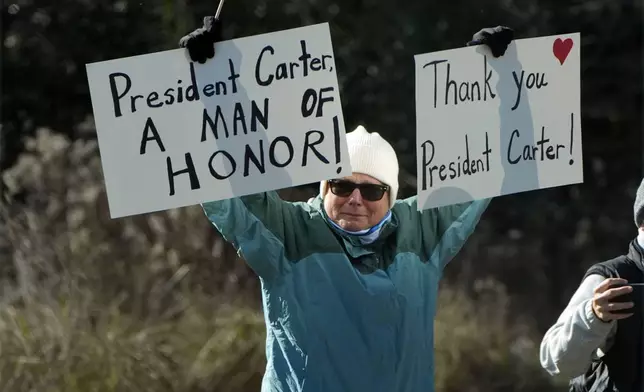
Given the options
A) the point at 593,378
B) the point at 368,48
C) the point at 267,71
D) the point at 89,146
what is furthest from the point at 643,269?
the point at 368,48

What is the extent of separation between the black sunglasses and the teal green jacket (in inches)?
3.0

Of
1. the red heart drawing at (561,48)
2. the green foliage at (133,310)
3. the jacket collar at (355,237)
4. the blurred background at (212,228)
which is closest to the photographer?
the jacket collar at (355,237)

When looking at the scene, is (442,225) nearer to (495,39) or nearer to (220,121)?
(495,39)

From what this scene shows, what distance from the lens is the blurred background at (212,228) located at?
528 cm

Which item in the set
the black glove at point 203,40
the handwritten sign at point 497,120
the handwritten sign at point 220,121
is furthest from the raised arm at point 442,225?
the black glove at point 203,40

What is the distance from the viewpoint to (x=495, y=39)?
2934 mm

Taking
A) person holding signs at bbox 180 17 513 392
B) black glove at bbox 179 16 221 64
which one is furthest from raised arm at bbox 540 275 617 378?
black glove at bbox 179 16 221 64

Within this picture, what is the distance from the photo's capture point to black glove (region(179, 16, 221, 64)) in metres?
2.63

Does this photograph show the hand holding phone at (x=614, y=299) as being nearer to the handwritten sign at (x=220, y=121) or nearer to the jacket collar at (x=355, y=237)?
the jacket collar at (x=355, y=237)

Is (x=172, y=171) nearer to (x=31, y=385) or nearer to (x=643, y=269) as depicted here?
(x=643, y=269)

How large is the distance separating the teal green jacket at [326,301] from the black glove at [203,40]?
1.20ft

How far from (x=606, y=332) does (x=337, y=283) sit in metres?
0.66

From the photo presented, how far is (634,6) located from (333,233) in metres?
6.13

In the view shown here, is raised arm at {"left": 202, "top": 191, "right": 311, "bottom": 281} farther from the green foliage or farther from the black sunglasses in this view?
the green foliage
